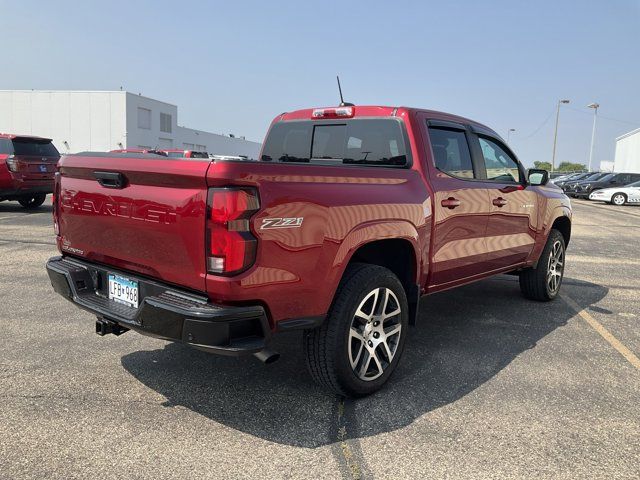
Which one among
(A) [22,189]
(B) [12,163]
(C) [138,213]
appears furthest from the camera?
(A) [22,189]

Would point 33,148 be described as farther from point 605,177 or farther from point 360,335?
point 605,177

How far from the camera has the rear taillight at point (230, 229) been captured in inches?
101

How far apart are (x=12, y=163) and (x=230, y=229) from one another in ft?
37.8

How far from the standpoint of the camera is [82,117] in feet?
170

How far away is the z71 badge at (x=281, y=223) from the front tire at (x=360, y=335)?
62 cm

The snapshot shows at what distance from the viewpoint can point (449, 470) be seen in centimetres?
265

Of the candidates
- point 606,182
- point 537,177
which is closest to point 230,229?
point 537,177

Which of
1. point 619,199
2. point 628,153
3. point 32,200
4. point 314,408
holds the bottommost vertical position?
point 314,408

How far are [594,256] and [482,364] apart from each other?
22.8ft

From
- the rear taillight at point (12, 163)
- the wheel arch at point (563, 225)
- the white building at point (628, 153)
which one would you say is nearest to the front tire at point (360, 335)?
the wheel arch at point (563, 225)

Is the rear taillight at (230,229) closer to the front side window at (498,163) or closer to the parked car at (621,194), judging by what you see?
the front side window at (498,163)

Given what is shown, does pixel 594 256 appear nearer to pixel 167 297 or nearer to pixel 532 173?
pixel 532 173

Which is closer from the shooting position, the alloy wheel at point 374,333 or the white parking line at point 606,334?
the alloy wheel at point 374,333

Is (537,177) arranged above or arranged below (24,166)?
above
